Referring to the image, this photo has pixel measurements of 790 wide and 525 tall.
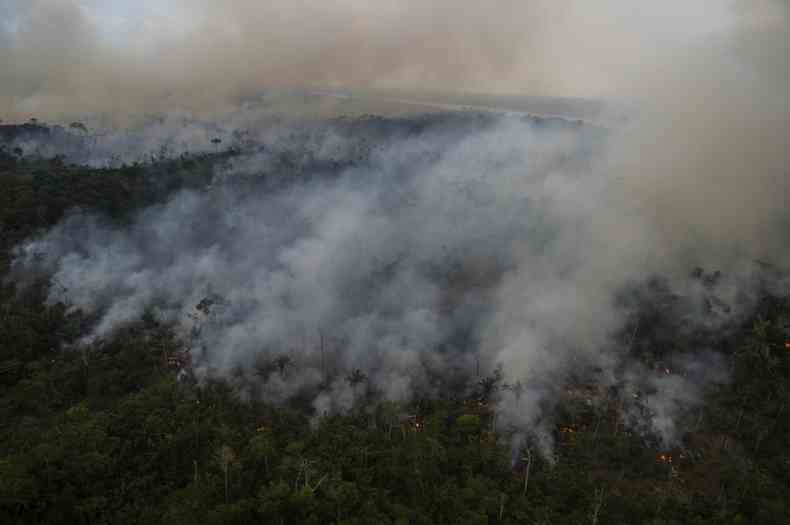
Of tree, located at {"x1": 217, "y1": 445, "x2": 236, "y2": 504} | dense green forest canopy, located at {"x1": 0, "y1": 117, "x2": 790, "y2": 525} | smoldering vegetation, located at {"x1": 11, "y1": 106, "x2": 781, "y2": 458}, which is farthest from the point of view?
smoldering vegetation, located at {"x1": 11, "y1": 106, "x2": 781, "y2": 458}

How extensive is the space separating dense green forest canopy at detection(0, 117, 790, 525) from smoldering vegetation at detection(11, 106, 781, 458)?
4.22 feet

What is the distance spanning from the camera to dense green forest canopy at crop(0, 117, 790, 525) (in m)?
43.5

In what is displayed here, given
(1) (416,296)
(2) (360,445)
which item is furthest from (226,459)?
(1) (416,296)

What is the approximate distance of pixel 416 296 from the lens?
90125mm

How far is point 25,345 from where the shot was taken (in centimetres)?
6812

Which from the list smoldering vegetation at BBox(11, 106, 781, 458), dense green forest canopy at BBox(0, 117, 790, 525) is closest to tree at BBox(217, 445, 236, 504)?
dense green forest canopy at BBox(0, 117, 790, 525)

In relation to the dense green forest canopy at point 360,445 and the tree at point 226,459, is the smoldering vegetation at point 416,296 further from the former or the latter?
the tree at point 226,459

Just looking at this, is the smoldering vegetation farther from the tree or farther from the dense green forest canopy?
the tree

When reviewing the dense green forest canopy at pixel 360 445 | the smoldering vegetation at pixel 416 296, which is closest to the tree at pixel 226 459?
the dense green forest canopy at pixel 360 445

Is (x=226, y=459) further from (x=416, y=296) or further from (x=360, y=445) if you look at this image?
(x=416, y=296)

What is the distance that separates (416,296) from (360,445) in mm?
40201

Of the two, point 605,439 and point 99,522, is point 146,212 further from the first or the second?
point 605,439

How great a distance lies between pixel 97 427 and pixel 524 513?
3577cm

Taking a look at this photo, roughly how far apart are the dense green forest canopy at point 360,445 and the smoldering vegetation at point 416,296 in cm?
129
